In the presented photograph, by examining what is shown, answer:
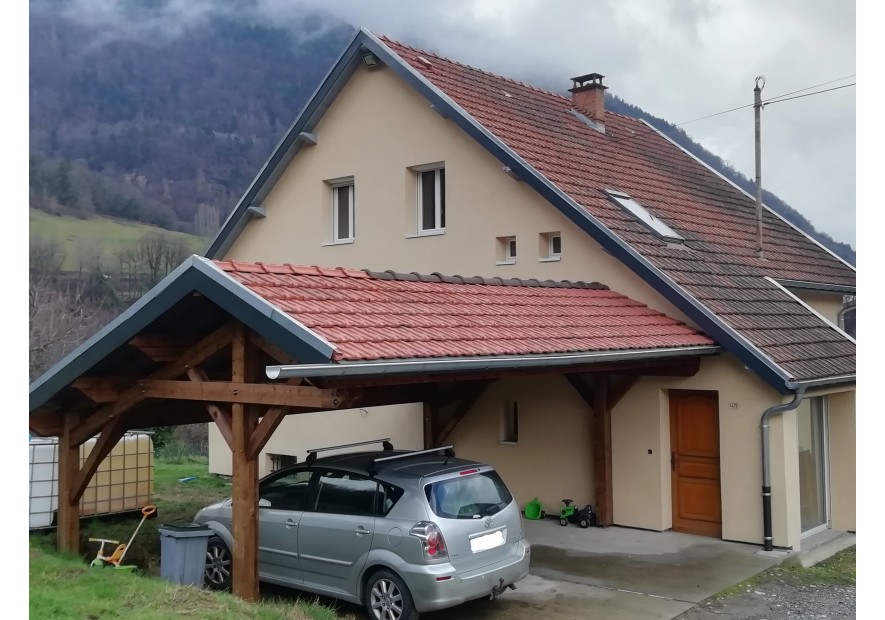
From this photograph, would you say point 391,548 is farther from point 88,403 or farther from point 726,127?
point 726,127

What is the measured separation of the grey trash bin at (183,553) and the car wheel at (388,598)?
1857 millimetres

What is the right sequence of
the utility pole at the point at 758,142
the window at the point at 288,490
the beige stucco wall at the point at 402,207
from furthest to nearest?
the utility pole at the point at 758,142 < the beige stucco wall at the point at 402,207 < the window at the point at 288,490

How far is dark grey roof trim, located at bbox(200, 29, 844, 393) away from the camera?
463 inches

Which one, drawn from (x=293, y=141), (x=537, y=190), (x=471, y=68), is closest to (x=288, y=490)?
(x=537, y=190)

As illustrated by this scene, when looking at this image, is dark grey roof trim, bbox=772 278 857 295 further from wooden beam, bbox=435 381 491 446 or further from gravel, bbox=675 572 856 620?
gravel, bbox=675 572 856 620

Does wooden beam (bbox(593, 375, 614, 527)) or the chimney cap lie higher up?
the chimney cap

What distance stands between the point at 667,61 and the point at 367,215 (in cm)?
4098

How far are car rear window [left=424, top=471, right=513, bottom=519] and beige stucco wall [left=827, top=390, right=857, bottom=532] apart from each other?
695 centimetres

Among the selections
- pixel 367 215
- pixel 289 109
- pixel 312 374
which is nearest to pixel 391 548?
pixel 312 374

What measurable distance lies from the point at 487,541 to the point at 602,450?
5.02 m

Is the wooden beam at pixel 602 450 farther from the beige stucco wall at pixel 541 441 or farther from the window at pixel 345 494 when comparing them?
the window at pixel 345 494

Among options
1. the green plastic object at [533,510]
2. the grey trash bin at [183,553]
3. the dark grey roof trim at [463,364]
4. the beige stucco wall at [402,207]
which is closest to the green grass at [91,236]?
the beige stucco wall at [402,207]

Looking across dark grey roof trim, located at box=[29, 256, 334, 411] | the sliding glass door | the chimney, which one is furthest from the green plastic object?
the chimney

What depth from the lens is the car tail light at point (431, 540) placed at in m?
7.91
